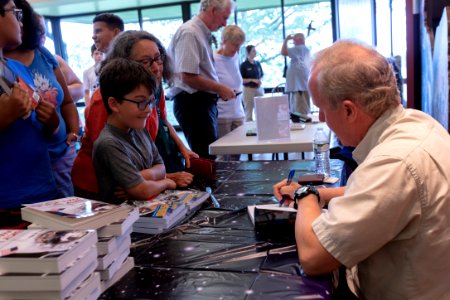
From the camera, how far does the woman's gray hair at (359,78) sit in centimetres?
92

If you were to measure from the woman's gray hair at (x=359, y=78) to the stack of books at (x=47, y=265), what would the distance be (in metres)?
0.60

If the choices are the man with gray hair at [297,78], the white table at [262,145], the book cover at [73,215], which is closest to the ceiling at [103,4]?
the man with gray hair at [297,78]

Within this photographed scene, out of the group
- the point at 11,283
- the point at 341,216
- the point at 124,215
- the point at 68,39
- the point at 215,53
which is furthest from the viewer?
the point at 68,39

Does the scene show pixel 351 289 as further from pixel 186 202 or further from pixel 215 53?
pixel 215 53

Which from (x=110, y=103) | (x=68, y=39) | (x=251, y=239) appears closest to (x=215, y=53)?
(x=110, y=103)

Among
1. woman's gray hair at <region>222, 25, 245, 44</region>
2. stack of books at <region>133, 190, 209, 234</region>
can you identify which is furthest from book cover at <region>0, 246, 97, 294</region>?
woman's gray hair at <region>222, 25, 245, 44</region>

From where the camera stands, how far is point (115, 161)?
142 cm

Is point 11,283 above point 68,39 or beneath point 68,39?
beneath

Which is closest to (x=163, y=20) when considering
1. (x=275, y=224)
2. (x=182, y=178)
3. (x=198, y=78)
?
(x=198, y=78)

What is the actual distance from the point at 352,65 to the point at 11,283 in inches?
30.7

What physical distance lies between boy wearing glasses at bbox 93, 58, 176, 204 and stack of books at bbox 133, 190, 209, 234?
0.08 metres

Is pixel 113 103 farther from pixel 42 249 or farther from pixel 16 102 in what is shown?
pixel 42 249

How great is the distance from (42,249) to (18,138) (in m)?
0.81

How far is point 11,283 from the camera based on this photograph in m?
0.71
